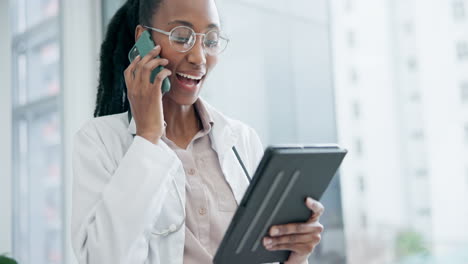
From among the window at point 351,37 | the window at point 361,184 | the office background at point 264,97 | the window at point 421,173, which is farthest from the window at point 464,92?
the window at point 361,184

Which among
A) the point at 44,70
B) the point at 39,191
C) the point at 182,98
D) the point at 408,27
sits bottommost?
the point at 39,191

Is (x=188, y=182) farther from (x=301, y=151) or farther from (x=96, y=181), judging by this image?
(x=301, y=151)

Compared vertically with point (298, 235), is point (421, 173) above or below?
below

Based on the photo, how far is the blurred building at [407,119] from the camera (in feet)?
15.8

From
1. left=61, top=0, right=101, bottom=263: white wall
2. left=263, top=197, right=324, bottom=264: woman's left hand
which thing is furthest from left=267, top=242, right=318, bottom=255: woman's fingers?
left=61, top=0, right=101, bottom=263: white wall

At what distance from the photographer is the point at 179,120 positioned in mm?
1226

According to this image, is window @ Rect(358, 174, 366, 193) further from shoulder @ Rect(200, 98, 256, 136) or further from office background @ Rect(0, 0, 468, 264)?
shoulder @ Rect(200, 98, 256, 136)

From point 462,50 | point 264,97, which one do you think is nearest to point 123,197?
point 264,97

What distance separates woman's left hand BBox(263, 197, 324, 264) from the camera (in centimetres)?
93

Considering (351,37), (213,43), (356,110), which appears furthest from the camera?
(351,37)

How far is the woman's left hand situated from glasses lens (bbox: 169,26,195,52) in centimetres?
45

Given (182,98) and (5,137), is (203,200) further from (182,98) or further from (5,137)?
(5,137)

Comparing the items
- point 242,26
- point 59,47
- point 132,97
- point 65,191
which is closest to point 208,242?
point 132,97

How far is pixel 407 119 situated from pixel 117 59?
19.1ft
